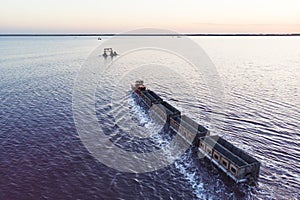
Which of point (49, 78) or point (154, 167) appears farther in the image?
point (49, 78)

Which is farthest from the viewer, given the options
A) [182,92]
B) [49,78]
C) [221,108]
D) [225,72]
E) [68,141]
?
[225,72]

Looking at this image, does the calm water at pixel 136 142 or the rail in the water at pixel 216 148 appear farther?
the rail in the water at pixel 216 148

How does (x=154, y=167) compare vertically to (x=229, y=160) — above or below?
below

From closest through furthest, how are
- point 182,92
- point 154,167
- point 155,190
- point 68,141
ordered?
1. point 155,190
2. point 154,167
3. point 68,141
4. point 182,92

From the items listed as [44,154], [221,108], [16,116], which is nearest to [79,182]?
[44,154]

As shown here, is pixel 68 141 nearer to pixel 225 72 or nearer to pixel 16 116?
pixel 16 116

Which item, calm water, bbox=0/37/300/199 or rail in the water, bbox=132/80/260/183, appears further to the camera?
rail in the water, bbox=132/80/260/183

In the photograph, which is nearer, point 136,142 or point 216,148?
point 216,148

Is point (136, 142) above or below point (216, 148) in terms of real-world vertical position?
below
